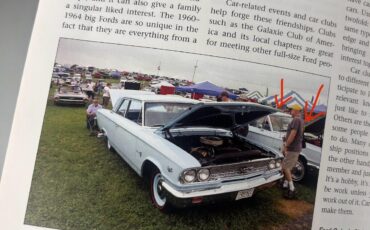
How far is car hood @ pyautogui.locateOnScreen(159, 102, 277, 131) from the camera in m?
1.07

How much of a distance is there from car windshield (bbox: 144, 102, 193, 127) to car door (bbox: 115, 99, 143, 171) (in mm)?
34

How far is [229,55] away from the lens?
41.1 inches

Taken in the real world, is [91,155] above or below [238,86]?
below

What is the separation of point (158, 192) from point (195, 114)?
247mm

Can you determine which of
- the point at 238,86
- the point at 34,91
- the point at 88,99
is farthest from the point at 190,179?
the point at 34,91

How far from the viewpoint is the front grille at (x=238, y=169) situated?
1013 mm

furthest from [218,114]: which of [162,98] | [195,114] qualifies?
[162,98]

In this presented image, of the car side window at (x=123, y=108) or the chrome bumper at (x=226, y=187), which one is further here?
the car side window at (x=123, y=108)

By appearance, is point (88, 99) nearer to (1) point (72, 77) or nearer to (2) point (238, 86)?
(1) point (72, 77)

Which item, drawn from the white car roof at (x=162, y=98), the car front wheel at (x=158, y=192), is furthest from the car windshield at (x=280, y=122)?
the car front wheel at (x=158, y=192)

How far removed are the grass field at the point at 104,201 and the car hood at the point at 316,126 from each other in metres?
0.14

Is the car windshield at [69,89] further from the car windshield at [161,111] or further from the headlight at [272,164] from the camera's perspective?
the headlight at [272,164]

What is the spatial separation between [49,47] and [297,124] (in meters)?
0.75

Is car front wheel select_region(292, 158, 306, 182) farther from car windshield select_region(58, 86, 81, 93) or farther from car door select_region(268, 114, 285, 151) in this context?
car windshield select_region(58, 86, 81, 93)
